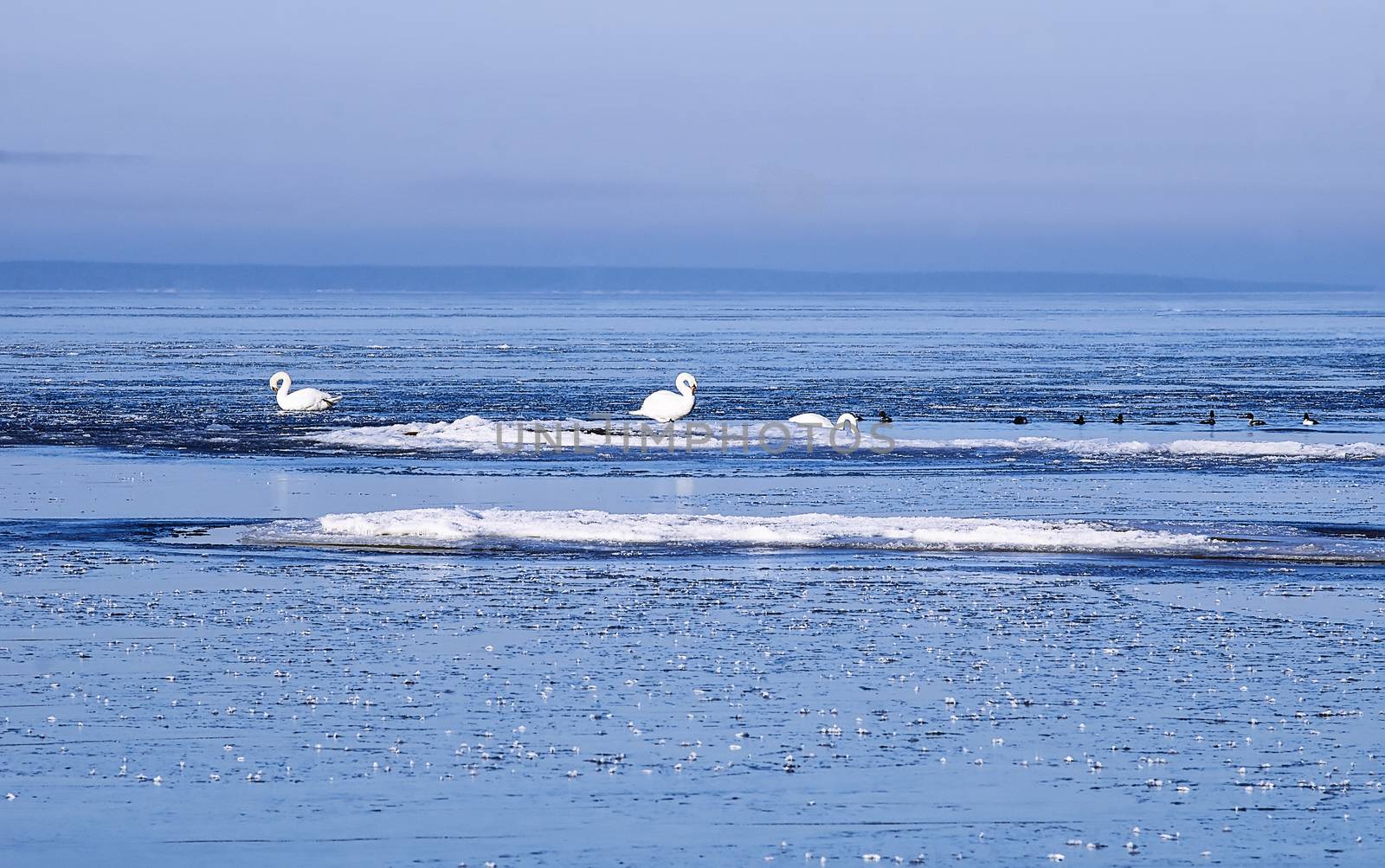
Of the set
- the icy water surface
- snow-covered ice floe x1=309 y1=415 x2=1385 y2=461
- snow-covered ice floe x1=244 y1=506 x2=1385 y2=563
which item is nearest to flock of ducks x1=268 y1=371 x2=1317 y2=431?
snow-covered ice floe x1=309 y1=415 x2=1385 y2=461

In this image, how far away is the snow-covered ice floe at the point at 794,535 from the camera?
15.4 m

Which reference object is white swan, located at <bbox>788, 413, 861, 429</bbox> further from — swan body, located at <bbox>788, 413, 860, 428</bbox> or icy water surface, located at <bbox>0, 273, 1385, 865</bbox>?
icy water surface, located at <bbox>0, 273, 1385, 865</bbox>

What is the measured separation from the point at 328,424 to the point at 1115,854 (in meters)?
23.6

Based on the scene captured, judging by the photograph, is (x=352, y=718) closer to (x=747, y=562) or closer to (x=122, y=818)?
(x=122, y=818)

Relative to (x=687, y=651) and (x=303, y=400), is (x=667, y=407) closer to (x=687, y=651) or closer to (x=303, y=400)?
(x=303, y=400)

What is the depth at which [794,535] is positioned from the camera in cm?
1578

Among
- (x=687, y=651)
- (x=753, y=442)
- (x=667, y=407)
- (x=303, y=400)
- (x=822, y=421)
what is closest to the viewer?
(x=687, y=651)

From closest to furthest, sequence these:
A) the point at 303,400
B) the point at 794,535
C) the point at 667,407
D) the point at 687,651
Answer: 1. the point at 687,651
2. the point at 794,535
3. the point at 667,407
4. the point at 303,400

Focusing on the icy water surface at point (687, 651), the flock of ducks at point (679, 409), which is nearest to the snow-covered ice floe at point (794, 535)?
the icy water surface at point (687, 651)

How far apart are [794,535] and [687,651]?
4.90 meters

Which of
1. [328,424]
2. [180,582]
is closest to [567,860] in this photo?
[180,582]

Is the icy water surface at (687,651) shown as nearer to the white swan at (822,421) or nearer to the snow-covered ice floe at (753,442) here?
the snow-covered ice floe at (753,442)

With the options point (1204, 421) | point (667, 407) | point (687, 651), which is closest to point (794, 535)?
point (687, 651)

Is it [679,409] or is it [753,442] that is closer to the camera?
[753,442]
